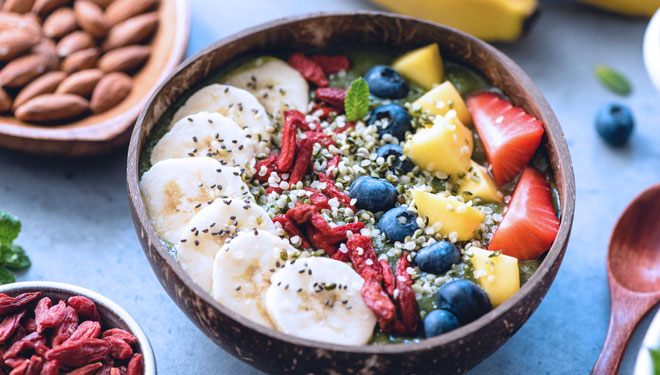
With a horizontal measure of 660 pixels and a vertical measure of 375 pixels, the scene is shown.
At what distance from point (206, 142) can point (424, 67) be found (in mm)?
741

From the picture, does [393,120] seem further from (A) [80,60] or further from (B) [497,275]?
(A) [80,60]

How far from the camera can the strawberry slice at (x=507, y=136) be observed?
210 centimetres

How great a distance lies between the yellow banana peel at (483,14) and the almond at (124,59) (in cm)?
108

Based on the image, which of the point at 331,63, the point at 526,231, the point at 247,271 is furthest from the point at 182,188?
the point at 526,231

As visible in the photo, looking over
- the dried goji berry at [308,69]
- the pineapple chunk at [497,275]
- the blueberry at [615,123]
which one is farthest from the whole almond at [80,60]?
the blueberry at [615,123]

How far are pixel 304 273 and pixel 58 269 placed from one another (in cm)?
95

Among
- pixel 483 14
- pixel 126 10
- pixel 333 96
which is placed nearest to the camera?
pixel 333 96

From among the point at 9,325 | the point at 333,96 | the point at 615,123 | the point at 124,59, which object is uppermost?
the point at 333,96

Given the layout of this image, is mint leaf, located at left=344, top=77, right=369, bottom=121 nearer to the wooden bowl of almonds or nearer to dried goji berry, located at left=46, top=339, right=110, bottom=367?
the wooden bowl of almonds

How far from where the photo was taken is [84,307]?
1886 mm

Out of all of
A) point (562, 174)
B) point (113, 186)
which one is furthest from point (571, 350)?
point (113, 186)

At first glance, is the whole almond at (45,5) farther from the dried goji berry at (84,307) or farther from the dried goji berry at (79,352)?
the dried goji berry at (79,352)

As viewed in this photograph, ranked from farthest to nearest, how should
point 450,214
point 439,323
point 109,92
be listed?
point 109,92
point 450,214
point 439,323

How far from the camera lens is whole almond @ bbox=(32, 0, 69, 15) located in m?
2.70
